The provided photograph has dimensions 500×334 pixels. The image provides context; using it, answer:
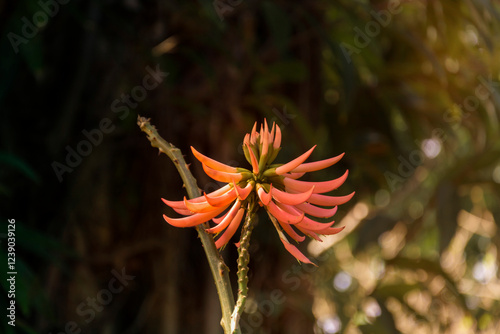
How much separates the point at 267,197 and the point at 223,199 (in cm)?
2

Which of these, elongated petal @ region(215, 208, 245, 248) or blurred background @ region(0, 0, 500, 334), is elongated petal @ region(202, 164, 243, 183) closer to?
elongated petal @ region(215, 208, 245, 248)

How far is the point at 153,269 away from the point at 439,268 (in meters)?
0.55

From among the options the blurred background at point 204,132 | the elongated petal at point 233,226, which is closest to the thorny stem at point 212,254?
the elongated petal at point 233,226

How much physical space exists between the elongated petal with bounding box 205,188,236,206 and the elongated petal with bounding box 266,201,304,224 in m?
0.02

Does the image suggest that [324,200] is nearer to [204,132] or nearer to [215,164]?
[215,164]

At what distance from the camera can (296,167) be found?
222mm

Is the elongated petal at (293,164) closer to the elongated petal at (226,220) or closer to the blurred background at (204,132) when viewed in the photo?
the elongated petal at (226,220)

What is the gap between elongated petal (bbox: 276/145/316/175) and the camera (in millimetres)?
210

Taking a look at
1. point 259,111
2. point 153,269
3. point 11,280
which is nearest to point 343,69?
point 259,111

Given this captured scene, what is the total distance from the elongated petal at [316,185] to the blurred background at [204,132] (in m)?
0.56

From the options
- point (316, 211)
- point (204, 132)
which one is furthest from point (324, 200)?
point (204, 132)

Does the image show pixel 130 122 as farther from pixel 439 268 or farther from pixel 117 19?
pixel 439 268

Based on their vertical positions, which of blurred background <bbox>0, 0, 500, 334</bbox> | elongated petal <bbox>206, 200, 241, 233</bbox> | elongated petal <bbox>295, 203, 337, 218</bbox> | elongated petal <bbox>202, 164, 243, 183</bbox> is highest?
elongated petal <bbox>202, 164, 243, 183</bbox>

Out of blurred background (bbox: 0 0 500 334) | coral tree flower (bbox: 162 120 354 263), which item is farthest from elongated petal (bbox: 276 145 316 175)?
blurred background (bbox: 0 0 500 334)
